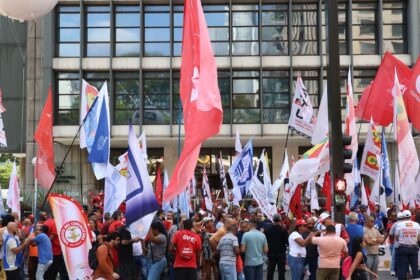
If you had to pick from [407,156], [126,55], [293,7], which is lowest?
[407,156]

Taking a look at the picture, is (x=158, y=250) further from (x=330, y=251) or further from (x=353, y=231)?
(x=353, y=231)

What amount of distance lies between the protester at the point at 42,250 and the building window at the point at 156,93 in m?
21.2

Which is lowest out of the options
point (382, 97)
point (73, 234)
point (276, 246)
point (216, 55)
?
point (276, 246)

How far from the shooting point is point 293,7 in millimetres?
36094

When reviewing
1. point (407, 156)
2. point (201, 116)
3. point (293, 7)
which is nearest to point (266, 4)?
point (293, 7)

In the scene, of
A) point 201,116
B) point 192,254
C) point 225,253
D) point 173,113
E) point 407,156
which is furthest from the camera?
point 173,113

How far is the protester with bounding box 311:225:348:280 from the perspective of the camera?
12.3 meters

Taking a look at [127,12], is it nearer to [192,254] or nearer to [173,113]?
[173,113]

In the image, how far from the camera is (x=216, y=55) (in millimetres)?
35562

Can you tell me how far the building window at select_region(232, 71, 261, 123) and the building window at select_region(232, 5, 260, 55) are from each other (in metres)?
1.09

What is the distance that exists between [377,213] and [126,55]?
55.5ft

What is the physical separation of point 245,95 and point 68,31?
894 centimetres

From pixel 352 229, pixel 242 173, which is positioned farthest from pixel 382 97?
pixel 352 229

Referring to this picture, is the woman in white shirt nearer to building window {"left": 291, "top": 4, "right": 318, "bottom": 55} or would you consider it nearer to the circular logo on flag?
the circular logo on flag
